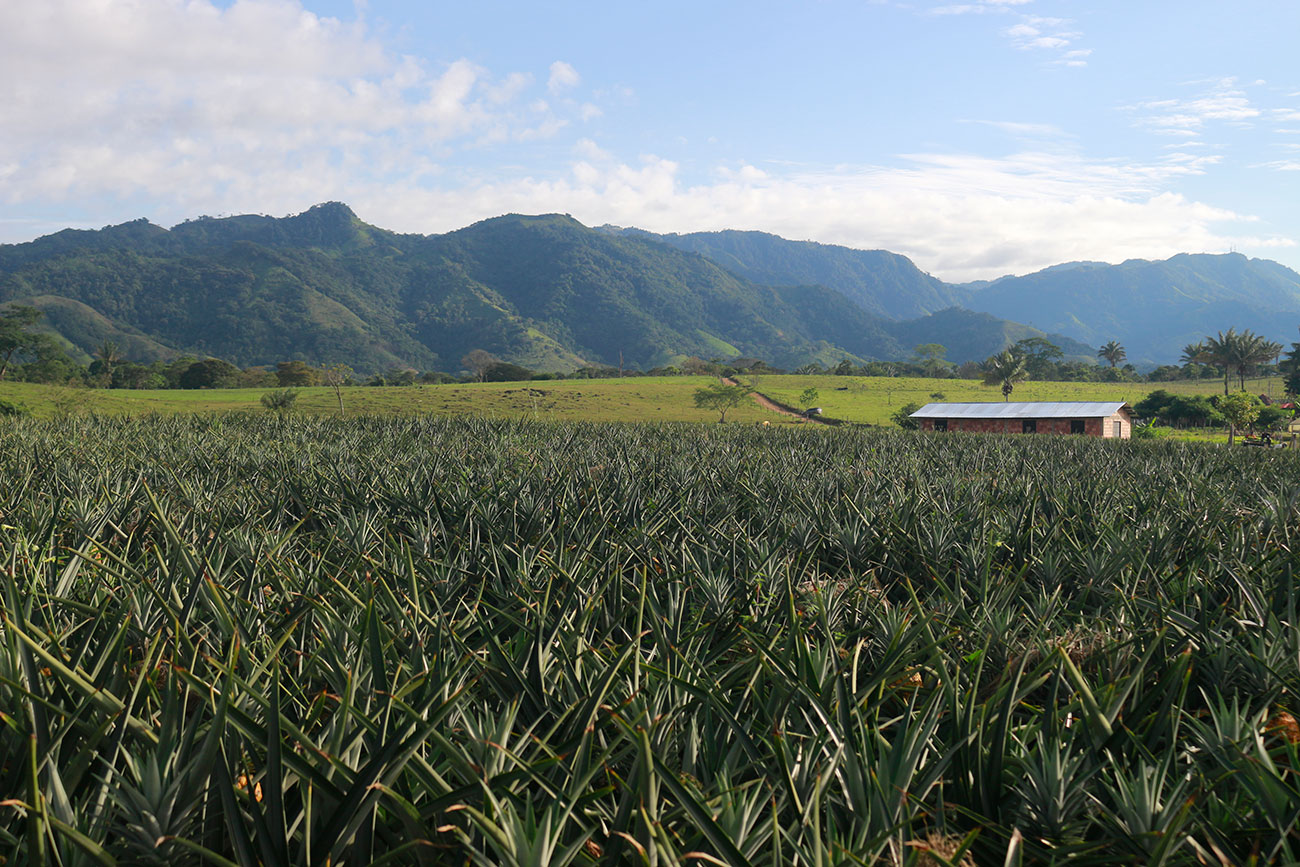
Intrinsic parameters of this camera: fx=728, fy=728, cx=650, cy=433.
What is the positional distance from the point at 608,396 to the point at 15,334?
62.1m

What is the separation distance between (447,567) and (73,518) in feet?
11.5

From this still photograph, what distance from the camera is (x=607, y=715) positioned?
248 cm

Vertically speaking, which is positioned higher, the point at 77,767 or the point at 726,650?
the point at 77,767

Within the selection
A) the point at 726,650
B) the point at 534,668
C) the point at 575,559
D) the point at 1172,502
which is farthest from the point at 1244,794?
the point at 1172,502

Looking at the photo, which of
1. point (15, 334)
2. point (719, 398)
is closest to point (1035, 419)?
point (719, 398)

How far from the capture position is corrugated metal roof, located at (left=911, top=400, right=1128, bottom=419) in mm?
47469

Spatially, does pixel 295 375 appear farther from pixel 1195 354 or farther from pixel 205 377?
pixel 1195 354

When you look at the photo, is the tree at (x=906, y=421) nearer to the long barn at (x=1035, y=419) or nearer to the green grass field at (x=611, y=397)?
the long barn at (x=1035, y=419)

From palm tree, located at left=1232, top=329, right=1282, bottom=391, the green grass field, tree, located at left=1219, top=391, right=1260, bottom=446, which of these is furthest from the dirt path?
palm tree, located at left=1232, top=329, right=1282, bottom=391

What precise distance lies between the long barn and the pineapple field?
44371 millimetres

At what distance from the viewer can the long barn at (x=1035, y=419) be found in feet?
153

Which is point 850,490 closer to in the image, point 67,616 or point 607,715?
point 607,715

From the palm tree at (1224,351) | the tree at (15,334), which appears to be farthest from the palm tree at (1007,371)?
the tree at (15,334)

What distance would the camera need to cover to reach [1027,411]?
4875 centimetres
